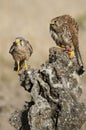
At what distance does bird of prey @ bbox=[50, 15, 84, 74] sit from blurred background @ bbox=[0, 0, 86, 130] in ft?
27.9

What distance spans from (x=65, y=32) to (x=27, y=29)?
16731mm

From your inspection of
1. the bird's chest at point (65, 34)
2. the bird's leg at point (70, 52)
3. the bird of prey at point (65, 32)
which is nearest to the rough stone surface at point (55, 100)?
the bird's leg at point (70, 52)

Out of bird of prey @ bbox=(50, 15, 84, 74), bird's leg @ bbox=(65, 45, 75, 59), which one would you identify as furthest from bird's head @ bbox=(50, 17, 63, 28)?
bird's leg @ bbox=(65, 45, 75, 59)

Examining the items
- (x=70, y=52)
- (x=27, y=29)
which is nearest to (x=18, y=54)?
(x=70, y=52)

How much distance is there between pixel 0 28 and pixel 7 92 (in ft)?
19.2

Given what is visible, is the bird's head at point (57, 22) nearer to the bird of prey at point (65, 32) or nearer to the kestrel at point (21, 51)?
the bird of prey at point (65, 32)

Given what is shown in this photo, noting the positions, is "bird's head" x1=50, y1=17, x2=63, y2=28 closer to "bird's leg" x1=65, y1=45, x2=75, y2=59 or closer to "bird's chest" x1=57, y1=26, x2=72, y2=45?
"bird's chest" x1=57, y1=26, x2=72, y2=45

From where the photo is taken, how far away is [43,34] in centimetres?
2628

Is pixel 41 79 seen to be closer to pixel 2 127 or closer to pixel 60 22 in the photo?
pixel 60 22

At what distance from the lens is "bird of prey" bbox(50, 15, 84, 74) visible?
9.48 m

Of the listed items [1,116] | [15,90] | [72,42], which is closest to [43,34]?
[15,90]

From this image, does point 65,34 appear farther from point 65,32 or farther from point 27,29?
point 27,29

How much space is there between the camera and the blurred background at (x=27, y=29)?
69.4ft

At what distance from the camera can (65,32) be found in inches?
381
